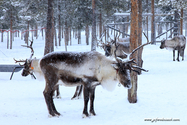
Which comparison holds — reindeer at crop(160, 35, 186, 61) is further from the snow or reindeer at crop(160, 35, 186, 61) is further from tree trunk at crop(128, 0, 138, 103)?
tree trunk at crop(128, 0, 138, 103)

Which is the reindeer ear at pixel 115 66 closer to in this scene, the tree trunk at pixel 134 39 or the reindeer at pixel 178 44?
the tree trunk at pixel 134 39

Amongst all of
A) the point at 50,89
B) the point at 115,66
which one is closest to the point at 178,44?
the point at 115,66

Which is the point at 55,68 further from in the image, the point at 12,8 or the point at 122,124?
the point at 12,8

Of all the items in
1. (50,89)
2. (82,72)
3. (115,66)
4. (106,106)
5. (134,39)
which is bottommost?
(106,106)

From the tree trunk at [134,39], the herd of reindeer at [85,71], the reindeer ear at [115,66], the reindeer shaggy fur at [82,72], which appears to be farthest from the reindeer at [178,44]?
the reindeer ear at [115,66]

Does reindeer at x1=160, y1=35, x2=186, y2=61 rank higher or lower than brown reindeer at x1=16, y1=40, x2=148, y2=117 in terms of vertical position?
higher

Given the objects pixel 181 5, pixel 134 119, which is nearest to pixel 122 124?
pixel 134 119

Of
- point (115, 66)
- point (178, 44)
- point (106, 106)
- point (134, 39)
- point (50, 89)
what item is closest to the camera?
point (115, 66)

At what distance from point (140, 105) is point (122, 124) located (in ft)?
5.52

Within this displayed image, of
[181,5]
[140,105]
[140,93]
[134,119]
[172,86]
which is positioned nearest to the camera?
[134,119]

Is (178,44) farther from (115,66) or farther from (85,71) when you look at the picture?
(85,71)

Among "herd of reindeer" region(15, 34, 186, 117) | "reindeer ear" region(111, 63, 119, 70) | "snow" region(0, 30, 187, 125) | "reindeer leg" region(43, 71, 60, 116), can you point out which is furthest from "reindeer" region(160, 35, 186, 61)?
"reindeer leg" region(43, 71, 60, 116)

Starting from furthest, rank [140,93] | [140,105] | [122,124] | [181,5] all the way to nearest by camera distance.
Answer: [181,5]
[140,93]
[140,105]
[122,124]

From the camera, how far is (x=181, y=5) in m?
19.0
